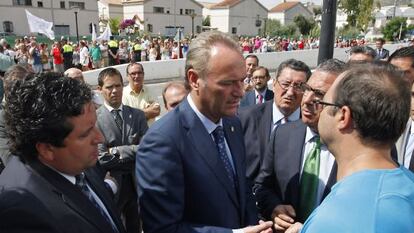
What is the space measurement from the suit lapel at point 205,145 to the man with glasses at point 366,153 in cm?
62

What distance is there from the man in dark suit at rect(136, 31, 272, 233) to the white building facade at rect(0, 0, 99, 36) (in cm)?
4473

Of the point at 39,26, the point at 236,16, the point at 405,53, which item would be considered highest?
the point at 236,16

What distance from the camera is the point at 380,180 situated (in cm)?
140

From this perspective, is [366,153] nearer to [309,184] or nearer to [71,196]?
[309,184]

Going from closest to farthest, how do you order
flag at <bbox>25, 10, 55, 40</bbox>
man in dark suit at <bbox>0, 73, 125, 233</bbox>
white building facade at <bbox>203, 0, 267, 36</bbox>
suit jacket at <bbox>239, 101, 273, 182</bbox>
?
man in dark suit at <bbox>0, 73, 125, 233</bbox>
suit jacket at <bbox>239, 101, 273, 182</bbox>
flag at <bbox>25, 10, 55, 40</bbox>
white building facade at <bbox>203, 0, 267, 36</bbox>

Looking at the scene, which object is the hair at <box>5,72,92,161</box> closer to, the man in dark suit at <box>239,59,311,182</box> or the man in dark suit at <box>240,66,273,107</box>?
the man in dark suit at <box>239,59,311,182</box>

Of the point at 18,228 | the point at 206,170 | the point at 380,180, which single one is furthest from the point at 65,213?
the point at 380,180

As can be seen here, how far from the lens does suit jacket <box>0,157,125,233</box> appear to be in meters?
1.54

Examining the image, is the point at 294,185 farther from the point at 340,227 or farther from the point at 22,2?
the point at 22,2

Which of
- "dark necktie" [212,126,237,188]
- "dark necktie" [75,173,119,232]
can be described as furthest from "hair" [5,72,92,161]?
→ "dark necktie" [212,126,237,188]

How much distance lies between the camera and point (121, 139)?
3.81 metres

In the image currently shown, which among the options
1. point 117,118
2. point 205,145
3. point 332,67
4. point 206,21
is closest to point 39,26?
point 117,118

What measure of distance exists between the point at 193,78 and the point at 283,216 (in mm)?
1120

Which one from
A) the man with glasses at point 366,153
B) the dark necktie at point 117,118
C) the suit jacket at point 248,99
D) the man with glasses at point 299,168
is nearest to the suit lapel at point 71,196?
the man with glasses at point 366,153
